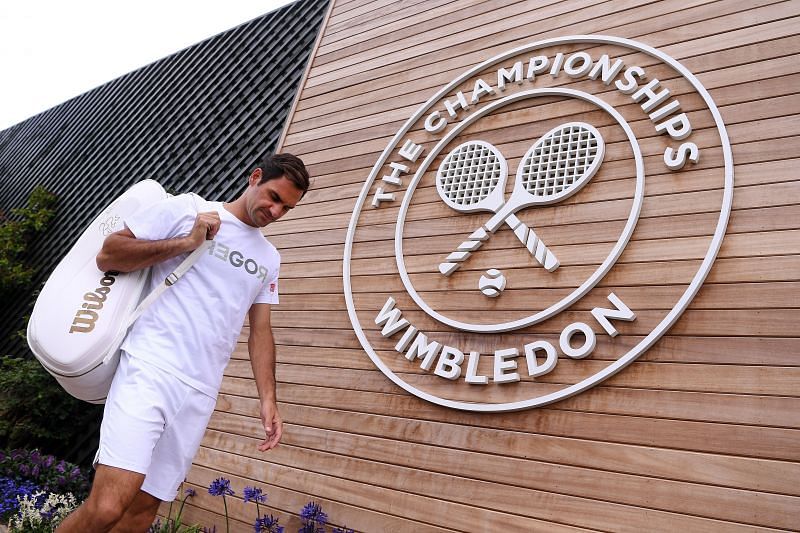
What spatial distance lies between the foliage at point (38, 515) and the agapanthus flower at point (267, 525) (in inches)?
42.0

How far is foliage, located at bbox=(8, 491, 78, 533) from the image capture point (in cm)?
284

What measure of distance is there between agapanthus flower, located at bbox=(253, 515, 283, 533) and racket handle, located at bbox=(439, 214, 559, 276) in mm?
1208

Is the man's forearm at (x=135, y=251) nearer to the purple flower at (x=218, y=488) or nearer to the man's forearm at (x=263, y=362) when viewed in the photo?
the man's forearm at (x=263, y=362)

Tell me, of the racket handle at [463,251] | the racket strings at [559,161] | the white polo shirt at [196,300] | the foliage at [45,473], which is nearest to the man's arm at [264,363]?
the white polo shirt at [196,300]

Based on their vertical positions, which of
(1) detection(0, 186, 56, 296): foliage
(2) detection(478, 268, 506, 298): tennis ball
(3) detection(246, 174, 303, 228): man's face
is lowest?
(1) detection(0, 186, 56, 296): foliage

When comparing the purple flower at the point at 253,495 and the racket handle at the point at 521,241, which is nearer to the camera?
the racket handle at the point at 521,241

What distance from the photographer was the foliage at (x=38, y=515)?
2840 mm

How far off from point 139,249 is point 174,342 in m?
0.27

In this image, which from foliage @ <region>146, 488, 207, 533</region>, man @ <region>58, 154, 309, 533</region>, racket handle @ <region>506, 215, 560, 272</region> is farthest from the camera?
foliage @ <region>146, 488, 207, 533</region>

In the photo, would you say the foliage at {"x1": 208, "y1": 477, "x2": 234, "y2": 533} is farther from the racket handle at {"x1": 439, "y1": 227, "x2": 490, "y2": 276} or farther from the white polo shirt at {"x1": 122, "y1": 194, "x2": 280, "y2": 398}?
the racket handle at {"x1": 439, "y1": 227, "x2": 490, "y2": 276}

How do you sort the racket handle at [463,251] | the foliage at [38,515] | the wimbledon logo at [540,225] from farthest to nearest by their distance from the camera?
the foliage at [38,515], the racket handle at [463,251], the wimbledon logo at [540,225]

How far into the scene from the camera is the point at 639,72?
8.01 feet

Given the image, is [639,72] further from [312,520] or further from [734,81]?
[312,520]

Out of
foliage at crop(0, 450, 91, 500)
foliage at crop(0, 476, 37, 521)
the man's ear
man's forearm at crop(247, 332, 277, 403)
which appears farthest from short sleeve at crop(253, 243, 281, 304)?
foliage at crop(0, 450, 91, 500)
